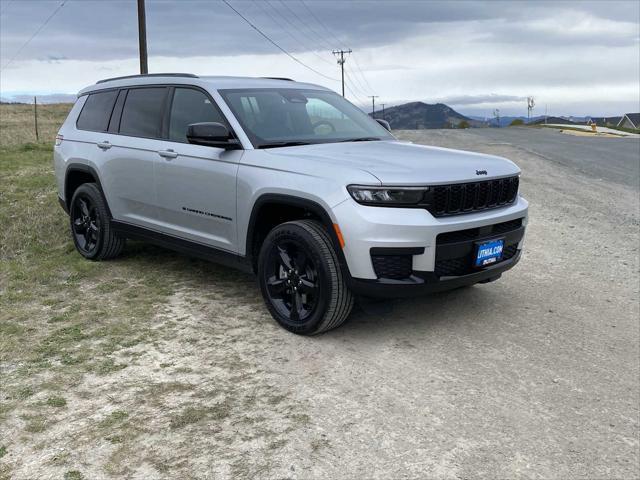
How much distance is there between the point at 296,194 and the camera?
4520 millimetres

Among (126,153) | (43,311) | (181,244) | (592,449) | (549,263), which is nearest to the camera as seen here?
(592,449)

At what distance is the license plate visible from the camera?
4520 millimetres

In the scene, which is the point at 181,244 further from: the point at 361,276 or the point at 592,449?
the point at 592,449

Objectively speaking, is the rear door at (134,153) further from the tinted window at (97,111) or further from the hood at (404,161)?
the hood at (404,161)

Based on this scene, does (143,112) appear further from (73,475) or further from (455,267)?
(73,475)

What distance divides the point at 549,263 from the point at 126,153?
4.52 meters

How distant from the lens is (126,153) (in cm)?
612

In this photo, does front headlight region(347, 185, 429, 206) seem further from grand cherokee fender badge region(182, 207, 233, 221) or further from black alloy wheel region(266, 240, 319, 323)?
grand cherokee fender badge region(182, 207, 233, 221)

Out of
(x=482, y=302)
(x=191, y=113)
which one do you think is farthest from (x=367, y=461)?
(x=191, y=113)

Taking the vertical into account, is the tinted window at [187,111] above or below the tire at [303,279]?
above

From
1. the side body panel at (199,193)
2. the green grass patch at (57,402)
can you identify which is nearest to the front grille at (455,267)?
the side body panel at (199,193)

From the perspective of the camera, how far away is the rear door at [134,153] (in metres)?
5.86

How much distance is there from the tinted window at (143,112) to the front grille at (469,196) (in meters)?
2.79

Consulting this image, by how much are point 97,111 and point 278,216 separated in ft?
9.79
